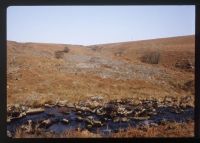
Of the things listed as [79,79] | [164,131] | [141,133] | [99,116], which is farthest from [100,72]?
[164,131]

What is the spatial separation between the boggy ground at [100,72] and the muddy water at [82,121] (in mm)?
91

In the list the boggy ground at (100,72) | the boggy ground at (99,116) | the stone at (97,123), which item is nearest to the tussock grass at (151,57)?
the boggy ground at (100,72)

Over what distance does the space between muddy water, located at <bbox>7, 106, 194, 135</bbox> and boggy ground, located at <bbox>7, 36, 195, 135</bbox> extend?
0.30 ft

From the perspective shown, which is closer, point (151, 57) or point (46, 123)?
point (46, 123)

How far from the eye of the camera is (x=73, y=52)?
3.43m

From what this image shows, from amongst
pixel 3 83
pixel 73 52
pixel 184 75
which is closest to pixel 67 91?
pixel 73 52

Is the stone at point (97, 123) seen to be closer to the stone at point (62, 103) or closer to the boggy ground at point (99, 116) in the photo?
the boggy ground at point (99, 116)

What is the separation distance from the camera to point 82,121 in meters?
3.40

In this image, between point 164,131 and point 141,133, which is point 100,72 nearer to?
point 141,133

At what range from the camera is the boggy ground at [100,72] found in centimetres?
340

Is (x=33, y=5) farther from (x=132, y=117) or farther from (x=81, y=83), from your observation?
(x=132, y=117)

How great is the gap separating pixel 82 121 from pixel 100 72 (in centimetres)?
48

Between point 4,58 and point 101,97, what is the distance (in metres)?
0.95
